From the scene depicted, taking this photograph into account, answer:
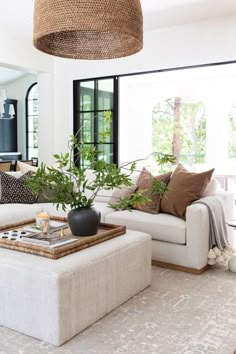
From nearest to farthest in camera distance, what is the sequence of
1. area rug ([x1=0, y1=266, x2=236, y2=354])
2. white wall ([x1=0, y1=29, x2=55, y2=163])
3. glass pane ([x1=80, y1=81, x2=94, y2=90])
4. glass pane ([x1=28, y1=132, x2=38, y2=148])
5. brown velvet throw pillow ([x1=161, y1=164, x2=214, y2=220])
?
area rug ([x1=0, y1=266, x2=236, y2=354]) → brown velvet throw pillow ([x1=161, y1=164, x2=214, y2=220]) → white wall ([x1=0, y1=29, x2=55, y2=163]) → glass pane ([x1=80, y1=81, x2=94, y2=90]) → glass pane ([x1=28, y1=132, x2=38, y2=148])

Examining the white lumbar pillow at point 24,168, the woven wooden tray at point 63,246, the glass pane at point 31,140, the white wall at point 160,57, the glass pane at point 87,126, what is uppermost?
the white wall at point 160,57

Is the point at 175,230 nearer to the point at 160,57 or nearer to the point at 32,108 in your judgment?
the point at 160,57

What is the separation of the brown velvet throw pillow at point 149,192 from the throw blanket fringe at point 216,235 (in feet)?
1.44

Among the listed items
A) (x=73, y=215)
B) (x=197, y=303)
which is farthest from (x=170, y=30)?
(x=197, y=303)

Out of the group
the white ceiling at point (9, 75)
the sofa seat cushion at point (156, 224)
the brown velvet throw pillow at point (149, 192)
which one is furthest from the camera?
the white ceiling at point (9, 75)

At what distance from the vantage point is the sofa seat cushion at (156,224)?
3316mm

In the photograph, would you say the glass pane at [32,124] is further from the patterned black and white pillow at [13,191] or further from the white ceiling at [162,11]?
the patterned black and white pillow at [13,191]

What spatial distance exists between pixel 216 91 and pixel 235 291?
544cm

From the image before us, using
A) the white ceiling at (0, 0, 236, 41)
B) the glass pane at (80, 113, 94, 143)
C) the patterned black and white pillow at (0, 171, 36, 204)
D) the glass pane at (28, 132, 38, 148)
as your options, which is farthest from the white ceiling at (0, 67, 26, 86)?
the patterned black and white pillow at (0, 171, 36, 204)

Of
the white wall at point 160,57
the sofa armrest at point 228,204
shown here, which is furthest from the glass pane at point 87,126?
the sofa armrest at point 228,204

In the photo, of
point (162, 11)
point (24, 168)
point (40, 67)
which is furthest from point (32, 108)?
point (162, 11)

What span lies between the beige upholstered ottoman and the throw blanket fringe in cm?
113

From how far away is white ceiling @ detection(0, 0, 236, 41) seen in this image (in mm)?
4242

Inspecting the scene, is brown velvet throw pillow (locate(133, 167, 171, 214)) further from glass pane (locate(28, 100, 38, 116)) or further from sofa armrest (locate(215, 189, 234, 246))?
glass pane (locate(28, 100, 38, 116))
